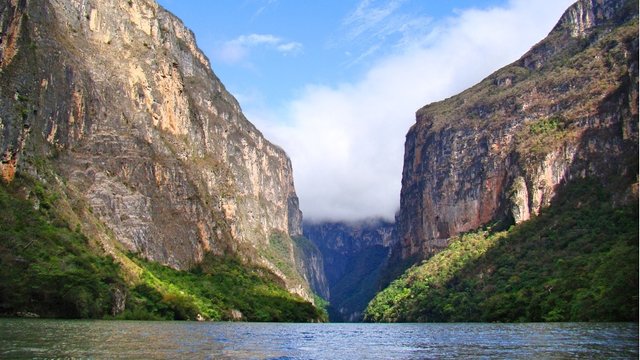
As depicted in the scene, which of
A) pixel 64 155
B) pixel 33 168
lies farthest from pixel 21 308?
pixel 64 155

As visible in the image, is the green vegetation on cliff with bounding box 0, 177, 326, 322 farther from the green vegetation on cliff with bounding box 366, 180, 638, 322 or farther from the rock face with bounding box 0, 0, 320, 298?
the green vegetation on cliff with bounding box 366, 180, 638, 322

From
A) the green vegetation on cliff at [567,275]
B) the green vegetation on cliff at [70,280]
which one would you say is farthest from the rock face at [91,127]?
the green vegetation on cliff at [567,275]

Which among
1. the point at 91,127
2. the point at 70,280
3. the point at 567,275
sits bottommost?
the point at 70,280

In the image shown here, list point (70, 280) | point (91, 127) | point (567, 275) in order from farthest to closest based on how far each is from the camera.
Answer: point (91, 127) < point (567, 275) < point (70, 280)

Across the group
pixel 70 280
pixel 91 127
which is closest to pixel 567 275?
pixel 70 280

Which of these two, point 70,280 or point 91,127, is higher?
point 91,127

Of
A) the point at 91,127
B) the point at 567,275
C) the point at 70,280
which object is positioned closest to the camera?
the point at 70,280

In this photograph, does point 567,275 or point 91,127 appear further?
point 91,127

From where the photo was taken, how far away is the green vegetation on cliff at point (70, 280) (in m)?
89.8

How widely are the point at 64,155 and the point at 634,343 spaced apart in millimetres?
136499

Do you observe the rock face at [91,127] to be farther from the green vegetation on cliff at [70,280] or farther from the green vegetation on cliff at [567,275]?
the green vegetation on cliff at [567,275]

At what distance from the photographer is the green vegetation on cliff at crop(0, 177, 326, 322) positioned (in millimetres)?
89750

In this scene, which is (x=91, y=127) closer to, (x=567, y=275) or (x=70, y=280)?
(x=70, y=280)

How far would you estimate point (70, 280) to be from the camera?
96250 mm
